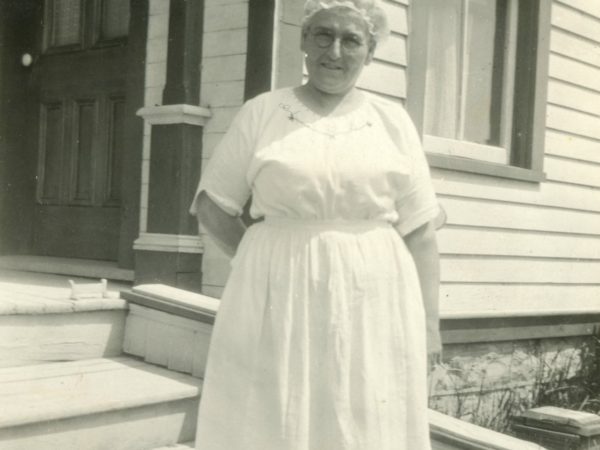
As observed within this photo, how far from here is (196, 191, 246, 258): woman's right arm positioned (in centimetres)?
258

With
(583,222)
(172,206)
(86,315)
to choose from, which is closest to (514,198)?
(583,222)

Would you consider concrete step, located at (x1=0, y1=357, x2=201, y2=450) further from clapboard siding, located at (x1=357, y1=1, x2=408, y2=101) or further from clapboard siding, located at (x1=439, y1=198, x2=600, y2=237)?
clapboard siding, located at (x1=439, y1=198, x2=600, y2=237)

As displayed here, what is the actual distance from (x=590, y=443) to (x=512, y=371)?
1.94m

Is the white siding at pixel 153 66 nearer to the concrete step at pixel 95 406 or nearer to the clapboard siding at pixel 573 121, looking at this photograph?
the concrete step at pixel 95 406

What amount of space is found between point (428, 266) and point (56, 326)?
179 centimetres

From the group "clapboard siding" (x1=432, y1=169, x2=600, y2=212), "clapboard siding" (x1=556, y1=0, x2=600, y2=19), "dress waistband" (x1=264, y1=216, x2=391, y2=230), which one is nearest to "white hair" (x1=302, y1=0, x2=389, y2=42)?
"dress waistband" (x1=264, y1=216, x2=391, y2=230)

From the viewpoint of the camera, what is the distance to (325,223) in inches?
96.1

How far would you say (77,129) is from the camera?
17.6 ft

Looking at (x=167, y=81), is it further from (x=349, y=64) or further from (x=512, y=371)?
(x=512, y=371)

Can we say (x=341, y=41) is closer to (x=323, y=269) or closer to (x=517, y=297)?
(x=323, y=269)

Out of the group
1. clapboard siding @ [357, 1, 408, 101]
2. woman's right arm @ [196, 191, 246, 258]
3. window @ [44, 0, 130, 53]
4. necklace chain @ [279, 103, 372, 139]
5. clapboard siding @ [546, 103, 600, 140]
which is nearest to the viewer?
necklace chain @ [279, 103, 372, 139]

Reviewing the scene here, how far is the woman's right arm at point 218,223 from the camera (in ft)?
8.46

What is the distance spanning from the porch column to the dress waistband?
6.41ft

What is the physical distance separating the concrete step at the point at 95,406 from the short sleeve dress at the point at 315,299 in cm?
77
